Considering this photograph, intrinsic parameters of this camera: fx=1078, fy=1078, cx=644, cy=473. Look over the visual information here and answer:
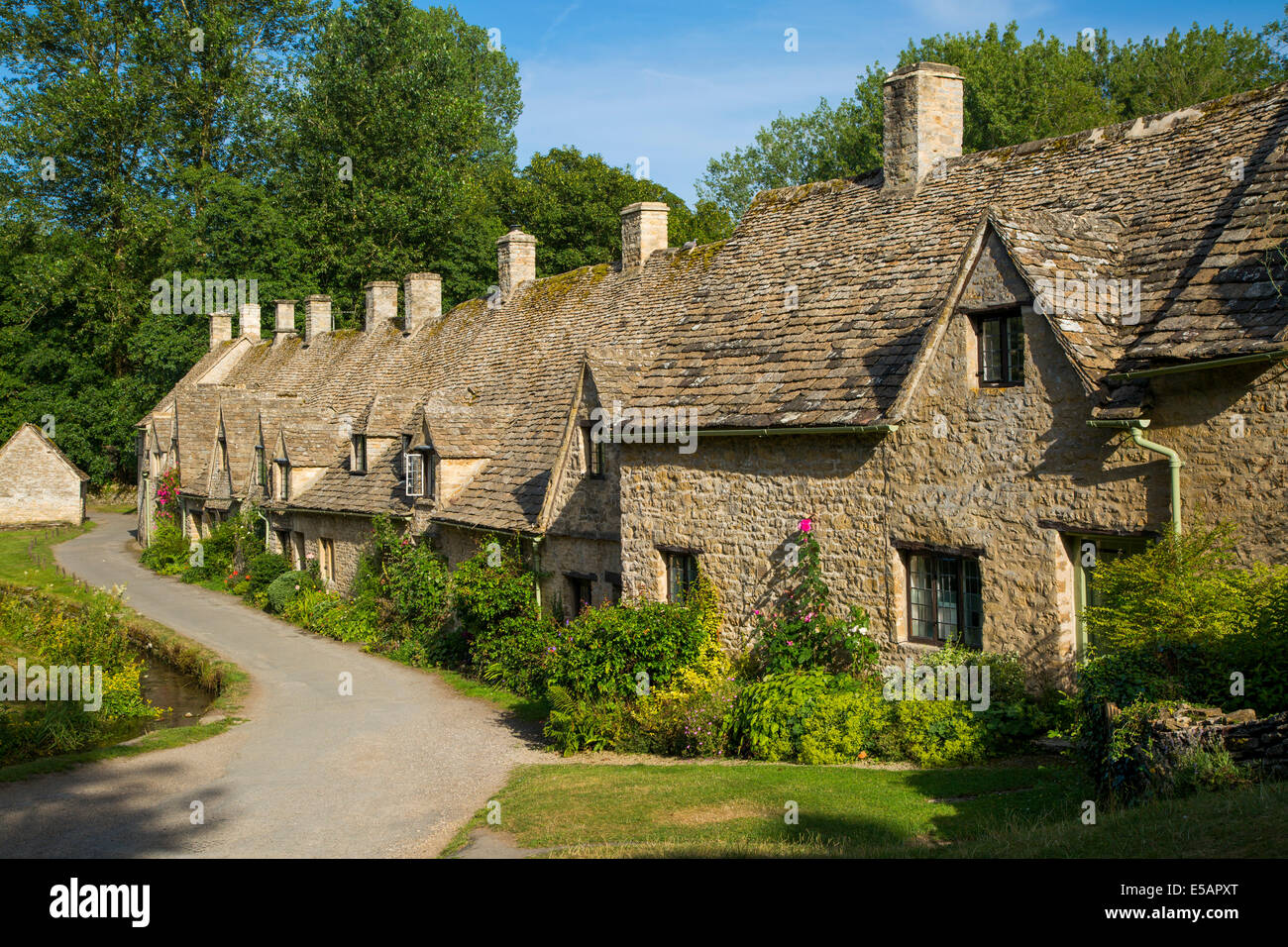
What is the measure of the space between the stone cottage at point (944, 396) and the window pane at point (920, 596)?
0.03m

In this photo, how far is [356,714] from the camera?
63.3 ft

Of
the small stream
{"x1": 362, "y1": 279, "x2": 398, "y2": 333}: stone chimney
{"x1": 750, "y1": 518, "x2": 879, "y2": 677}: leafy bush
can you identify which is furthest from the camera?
{"x1": 362, "y1": 279, "x2": 398, "y2": 333}: stone chimney

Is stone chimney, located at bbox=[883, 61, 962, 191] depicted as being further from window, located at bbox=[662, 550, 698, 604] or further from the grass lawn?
the grass lawn

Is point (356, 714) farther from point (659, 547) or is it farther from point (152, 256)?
point (152, 256)

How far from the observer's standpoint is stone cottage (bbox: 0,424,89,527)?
169 ft

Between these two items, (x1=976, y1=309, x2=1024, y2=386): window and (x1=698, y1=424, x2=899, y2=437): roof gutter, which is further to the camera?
(x1=698, y1=424, x2=899, y2=437): roof gutter

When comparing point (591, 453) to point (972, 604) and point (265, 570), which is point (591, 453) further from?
point (265, 570)

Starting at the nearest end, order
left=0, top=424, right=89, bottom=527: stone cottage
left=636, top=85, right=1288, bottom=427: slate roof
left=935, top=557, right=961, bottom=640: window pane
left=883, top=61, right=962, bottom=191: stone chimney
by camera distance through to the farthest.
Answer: left=636, top=85, right=1288, bottom=427: slate roof, left=935, top=557, right=961, bottom=640: window pane, left=883, top=61, right=962, bottom=191: stone chimney, left=0, top=424, right=89, bottom=527: stone cottage

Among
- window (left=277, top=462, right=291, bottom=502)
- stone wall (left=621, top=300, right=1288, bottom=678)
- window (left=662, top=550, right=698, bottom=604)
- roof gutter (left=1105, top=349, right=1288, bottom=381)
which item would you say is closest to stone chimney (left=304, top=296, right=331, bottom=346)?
window (left=277, top=462, right=291, bottom=502)

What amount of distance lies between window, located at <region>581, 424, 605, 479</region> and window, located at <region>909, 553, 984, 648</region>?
748 cm

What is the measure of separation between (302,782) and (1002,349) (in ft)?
36.3

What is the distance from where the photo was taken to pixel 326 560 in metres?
31.1

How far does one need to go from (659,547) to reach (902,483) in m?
4.66

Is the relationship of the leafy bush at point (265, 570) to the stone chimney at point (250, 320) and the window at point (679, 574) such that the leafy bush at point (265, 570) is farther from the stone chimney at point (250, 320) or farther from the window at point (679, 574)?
the stone chimney at point (250, 320)
